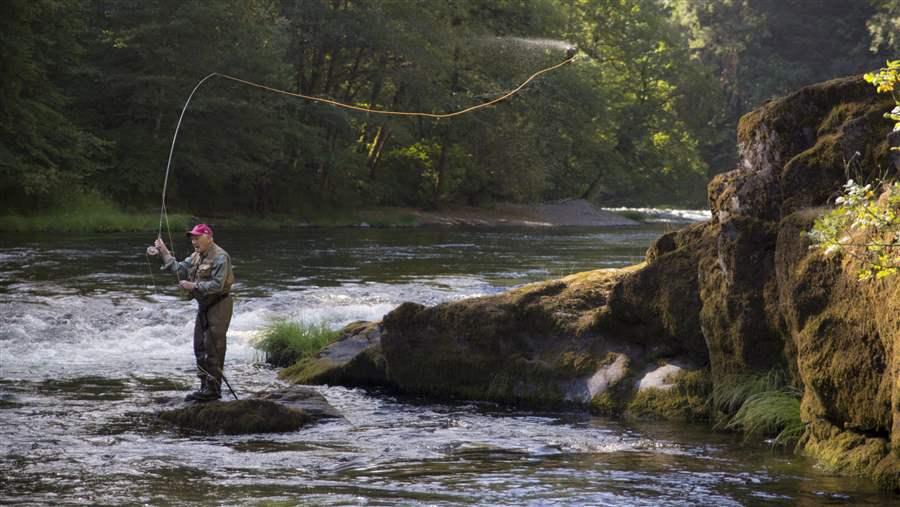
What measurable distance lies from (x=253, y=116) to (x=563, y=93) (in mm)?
14908

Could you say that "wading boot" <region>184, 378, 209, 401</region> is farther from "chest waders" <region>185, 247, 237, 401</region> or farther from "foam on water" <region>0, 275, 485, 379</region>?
"foam on water" <region>0, 275, 485, 379</region>

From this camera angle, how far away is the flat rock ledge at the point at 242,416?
10953 millimetres

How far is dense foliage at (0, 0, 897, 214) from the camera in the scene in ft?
127

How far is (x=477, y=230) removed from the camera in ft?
149

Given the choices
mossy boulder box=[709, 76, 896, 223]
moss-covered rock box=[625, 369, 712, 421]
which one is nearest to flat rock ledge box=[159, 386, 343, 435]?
moss-covered rock box=[625, 369, 712, 421]

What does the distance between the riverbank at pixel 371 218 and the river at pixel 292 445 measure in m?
17.3

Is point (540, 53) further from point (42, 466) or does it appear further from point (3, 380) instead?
point (42, 466)

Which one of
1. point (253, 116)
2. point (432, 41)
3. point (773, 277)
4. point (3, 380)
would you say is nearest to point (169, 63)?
point (253, 116)

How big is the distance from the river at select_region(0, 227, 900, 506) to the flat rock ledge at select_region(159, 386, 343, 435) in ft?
0.59

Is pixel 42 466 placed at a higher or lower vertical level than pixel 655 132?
lower

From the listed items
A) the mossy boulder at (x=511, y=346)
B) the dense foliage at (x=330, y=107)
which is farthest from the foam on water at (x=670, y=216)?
the mossy boulder at (x=511, y=346)

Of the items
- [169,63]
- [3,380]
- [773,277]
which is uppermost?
[169,63]

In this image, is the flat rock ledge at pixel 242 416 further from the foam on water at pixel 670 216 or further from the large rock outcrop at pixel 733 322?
the foam on water at pixel 670 216

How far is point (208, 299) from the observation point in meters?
12.1
